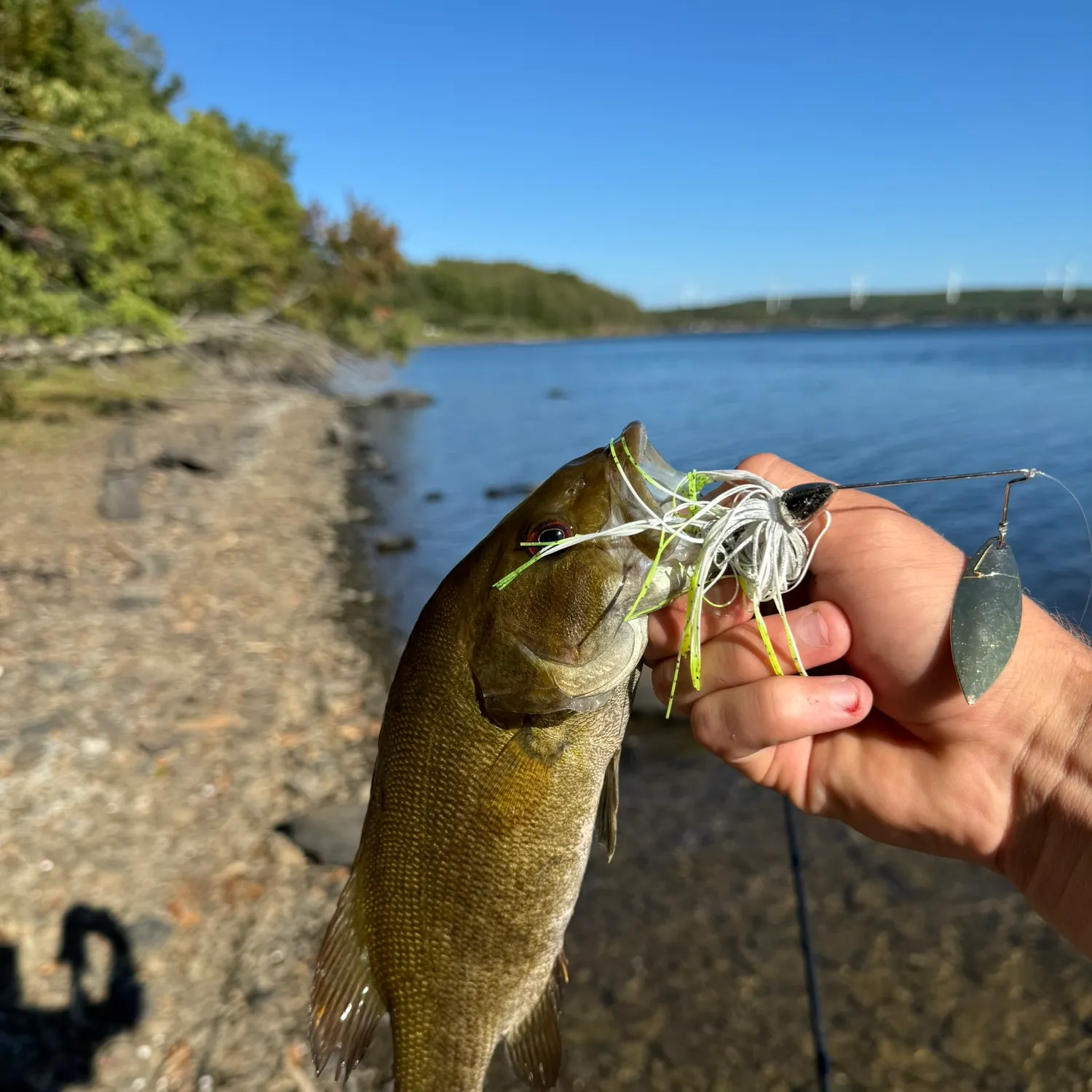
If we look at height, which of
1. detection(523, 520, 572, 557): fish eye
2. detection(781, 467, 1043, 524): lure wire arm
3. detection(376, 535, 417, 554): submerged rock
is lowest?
detection(376, 535, 417, 554): submerged rock

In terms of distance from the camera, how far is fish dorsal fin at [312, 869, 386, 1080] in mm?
2381

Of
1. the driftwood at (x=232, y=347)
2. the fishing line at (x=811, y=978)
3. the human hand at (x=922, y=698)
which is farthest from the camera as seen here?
the driftwood at (x=232, y=347)

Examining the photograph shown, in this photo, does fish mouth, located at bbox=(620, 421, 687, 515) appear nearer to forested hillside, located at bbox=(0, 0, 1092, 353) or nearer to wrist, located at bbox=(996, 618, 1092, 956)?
wrist, located at bbox=(996, 618, 1092, 956)

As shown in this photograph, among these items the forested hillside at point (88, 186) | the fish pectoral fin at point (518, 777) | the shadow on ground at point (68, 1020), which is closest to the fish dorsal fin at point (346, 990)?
the fish pectoral fin at point (518, 777)

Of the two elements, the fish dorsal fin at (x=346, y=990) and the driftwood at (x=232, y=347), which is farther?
the driftwood at (x=232, y=347)

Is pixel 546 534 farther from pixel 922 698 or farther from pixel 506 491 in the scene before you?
pixel 506 491

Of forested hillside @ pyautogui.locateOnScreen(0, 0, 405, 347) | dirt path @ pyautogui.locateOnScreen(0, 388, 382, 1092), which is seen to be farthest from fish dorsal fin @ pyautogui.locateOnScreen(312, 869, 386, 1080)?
forested hillside @ pyautogui.locateOnScreen(0, 0, 405, 347)

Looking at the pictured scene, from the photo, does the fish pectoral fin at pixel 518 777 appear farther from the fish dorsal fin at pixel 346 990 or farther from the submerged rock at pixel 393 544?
the submerged rock at pixel 393 544

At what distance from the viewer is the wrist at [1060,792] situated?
214 cm

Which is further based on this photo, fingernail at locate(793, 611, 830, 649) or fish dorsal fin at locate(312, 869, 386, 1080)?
fish dorsal fin at locate(312, 869, 386, 1080)

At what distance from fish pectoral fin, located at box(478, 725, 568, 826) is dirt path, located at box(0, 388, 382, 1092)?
270cm

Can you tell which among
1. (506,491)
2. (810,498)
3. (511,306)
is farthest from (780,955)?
(511,306)

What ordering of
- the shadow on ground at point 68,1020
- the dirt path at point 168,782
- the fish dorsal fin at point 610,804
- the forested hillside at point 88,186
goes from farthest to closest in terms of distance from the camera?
1. the forested hillside at point 88,186
2. the dirt path at point 168,782
3. the shadow on ground at point 68,1020
4. the fish dorsal fin at point 610,804

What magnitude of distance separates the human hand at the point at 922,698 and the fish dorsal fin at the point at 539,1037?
97 cm
